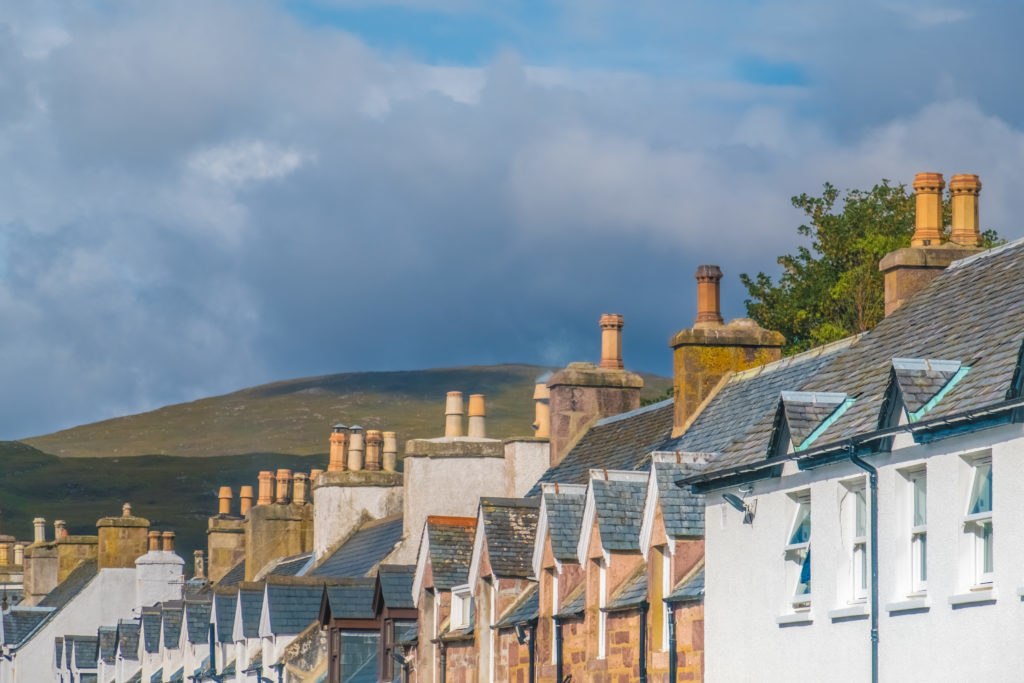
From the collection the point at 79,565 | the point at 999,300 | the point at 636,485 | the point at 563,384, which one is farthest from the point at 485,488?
the point at 79,565

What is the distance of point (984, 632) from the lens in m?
20.4

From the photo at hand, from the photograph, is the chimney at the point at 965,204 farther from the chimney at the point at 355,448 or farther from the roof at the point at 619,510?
the chimney at the point at 355,448

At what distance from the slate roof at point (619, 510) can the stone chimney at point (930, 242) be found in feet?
17.3

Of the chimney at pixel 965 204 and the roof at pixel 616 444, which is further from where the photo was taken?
the roof at pixel 616 444

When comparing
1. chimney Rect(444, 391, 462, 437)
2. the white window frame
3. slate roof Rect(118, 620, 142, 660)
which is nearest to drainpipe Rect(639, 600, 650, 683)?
the white window frame

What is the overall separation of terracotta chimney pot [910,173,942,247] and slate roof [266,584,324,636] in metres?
20.1

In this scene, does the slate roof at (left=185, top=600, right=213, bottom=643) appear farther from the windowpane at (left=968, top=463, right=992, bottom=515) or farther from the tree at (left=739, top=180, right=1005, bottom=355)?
the windowpane at (left=968, top=463, right=992, bottom=515)

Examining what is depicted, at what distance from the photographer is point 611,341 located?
45594mm

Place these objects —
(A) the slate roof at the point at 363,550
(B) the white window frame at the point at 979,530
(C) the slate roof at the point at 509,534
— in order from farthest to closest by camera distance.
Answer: (A) the slate roof at the point at 363,550 < (C) the slate roof at the point at 509,534 < (B) the white window frame at the point at 979,530

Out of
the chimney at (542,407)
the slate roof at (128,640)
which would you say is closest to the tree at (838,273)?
the chimney at (542,407)

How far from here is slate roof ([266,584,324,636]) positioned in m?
47.6

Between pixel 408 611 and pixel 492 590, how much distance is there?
6263mm

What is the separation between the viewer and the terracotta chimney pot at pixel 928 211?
33.2 meters

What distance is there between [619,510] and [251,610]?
74.6 ft
